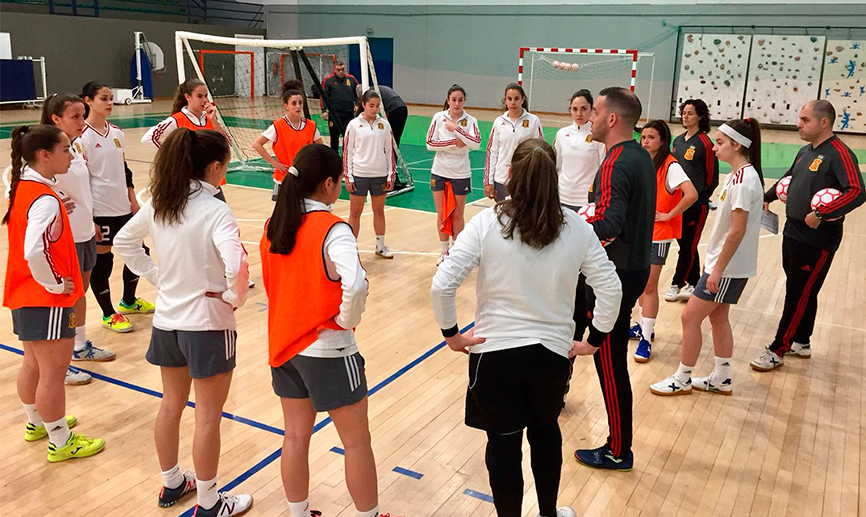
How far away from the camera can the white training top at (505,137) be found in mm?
6805

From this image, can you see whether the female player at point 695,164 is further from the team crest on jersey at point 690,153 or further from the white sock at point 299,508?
the white sock at point 299,508

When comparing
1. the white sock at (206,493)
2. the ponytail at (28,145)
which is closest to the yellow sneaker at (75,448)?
the white sock at (206,493)

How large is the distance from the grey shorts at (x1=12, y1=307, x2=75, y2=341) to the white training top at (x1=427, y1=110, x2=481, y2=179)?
4443 millimetres

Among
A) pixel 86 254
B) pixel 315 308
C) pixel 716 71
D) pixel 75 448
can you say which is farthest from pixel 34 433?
pixel 716 71

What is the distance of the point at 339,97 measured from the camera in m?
11.1

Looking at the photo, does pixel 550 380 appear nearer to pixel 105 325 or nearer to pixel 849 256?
pixel 105 325

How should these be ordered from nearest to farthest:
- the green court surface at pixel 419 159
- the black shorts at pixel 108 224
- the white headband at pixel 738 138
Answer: the white headband at pixel 738 138, the black shorts at pixel 108 224, the green court surface at pixel 419 159

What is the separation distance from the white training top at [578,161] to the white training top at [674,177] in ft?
3.09

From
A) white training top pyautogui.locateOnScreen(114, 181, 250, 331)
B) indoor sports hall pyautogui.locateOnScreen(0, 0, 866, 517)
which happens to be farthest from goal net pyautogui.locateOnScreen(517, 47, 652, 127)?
white training top pyautogui.locateOnScreen(114, 181, 250, 331)

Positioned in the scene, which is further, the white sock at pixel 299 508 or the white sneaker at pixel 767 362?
the white sneaker at pixel 767 362

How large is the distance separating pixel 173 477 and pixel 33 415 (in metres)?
1.08

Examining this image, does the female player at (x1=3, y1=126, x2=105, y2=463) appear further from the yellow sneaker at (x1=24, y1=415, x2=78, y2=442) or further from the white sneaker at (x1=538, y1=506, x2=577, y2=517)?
the white sneaker at (x1=538, y1=506, x2=577, y2=517)

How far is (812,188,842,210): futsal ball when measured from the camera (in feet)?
15.4

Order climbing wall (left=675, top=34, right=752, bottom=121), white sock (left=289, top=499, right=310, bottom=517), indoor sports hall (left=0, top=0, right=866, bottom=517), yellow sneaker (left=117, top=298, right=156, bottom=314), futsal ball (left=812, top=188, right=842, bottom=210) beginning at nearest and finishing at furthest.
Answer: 1. white sock (left=289, top=499, right=310, bottom=517)
2. indoor sports hall (left=0, top=0, right=866, bottom=517)
3. futsal ball (left=812, top=188, right=842, bottom=210)
4. yellow sneaker (left=117, top=298, right=156, bottom=314)
5. climbing wall (left=675, top=34, right=752, bottom=121)
